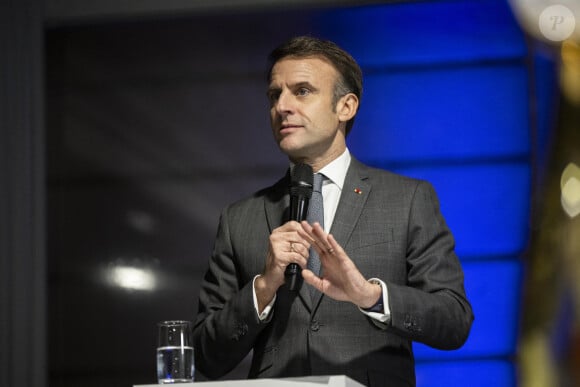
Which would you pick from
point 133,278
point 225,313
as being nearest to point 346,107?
point 225,313

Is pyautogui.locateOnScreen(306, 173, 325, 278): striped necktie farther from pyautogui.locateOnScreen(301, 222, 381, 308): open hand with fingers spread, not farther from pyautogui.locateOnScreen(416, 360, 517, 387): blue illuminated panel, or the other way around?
pyautogui.locateOnScreen(416, 360, 517, 387): blue illuminated panel

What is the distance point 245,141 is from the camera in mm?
4609

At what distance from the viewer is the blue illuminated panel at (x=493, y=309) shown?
13.9ft

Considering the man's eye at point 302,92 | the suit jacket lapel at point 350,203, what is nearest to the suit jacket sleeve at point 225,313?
the suit jacket lapel at point 350,203

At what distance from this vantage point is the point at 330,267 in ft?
7.37

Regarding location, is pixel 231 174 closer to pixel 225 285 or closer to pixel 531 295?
pixel 531 295

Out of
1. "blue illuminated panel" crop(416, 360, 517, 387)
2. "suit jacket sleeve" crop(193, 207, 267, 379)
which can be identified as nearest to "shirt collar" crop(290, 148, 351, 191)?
"suit jacket sleeve" crop(193, 207, 267, 379)

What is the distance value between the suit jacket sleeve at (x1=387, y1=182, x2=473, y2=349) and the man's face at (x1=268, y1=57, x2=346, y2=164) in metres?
0.30

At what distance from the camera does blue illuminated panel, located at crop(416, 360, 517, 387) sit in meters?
4.26

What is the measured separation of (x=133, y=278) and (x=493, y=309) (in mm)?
1656

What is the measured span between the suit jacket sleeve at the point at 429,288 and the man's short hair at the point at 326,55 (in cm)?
39

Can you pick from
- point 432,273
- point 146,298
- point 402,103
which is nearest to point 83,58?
point 146,298

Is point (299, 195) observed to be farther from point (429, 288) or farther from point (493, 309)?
point (493, 309)

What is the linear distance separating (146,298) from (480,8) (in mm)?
2046
